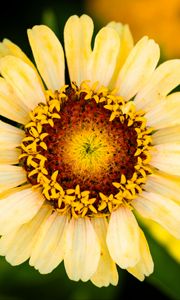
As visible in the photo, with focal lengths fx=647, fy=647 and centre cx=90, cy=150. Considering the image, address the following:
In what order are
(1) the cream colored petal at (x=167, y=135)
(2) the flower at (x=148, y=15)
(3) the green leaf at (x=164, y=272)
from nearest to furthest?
→ (1) the cream colored petal at (x=167, y=135) → (3) the green leaf at (x=164, y=272) → (2) the flower at (x=148, y=15)

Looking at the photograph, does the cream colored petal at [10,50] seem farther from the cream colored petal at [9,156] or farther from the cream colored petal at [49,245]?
the cream colored petal at [49,245]

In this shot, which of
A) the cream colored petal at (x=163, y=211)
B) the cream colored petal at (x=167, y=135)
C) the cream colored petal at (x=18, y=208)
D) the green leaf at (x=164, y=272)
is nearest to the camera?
the cream colored petal at (x=18, y=208)

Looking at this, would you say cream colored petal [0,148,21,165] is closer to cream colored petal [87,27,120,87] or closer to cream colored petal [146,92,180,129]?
cream colored petal [87,27,120,87]

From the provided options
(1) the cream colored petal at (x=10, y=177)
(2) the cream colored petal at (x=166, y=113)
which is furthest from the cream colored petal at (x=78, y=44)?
(1) the cream colored petal at (x=10, y=177)

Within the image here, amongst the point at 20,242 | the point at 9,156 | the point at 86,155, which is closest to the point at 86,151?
the point at 86,155

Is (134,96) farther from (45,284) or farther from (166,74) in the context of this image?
(45,284)
